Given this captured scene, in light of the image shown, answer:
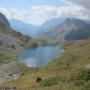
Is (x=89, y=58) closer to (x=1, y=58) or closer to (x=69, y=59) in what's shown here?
(x=69, y=59)

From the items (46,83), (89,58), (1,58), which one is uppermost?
(46,83)

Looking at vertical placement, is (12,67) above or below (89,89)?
below

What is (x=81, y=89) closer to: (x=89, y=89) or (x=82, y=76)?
(x=89, y=89)

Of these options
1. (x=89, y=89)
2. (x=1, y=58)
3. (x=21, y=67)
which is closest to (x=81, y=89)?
(x=89, y=89)

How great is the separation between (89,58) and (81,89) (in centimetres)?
7972

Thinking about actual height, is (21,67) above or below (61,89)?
below

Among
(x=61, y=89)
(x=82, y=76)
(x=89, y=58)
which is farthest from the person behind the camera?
(x=89, y=58)

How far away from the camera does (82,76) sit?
25.8m

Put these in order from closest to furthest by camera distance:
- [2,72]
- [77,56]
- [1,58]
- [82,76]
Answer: [82,76] → [77,56] → [2,72] → [1,58]

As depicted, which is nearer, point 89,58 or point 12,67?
point 89,58

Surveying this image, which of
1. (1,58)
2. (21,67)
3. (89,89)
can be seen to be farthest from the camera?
(1,58)

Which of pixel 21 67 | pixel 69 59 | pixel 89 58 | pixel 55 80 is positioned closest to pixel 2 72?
pixel 21 67

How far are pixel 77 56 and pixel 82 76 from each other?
3338 inches

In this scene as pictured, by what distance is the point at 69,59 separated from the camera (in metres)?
110
